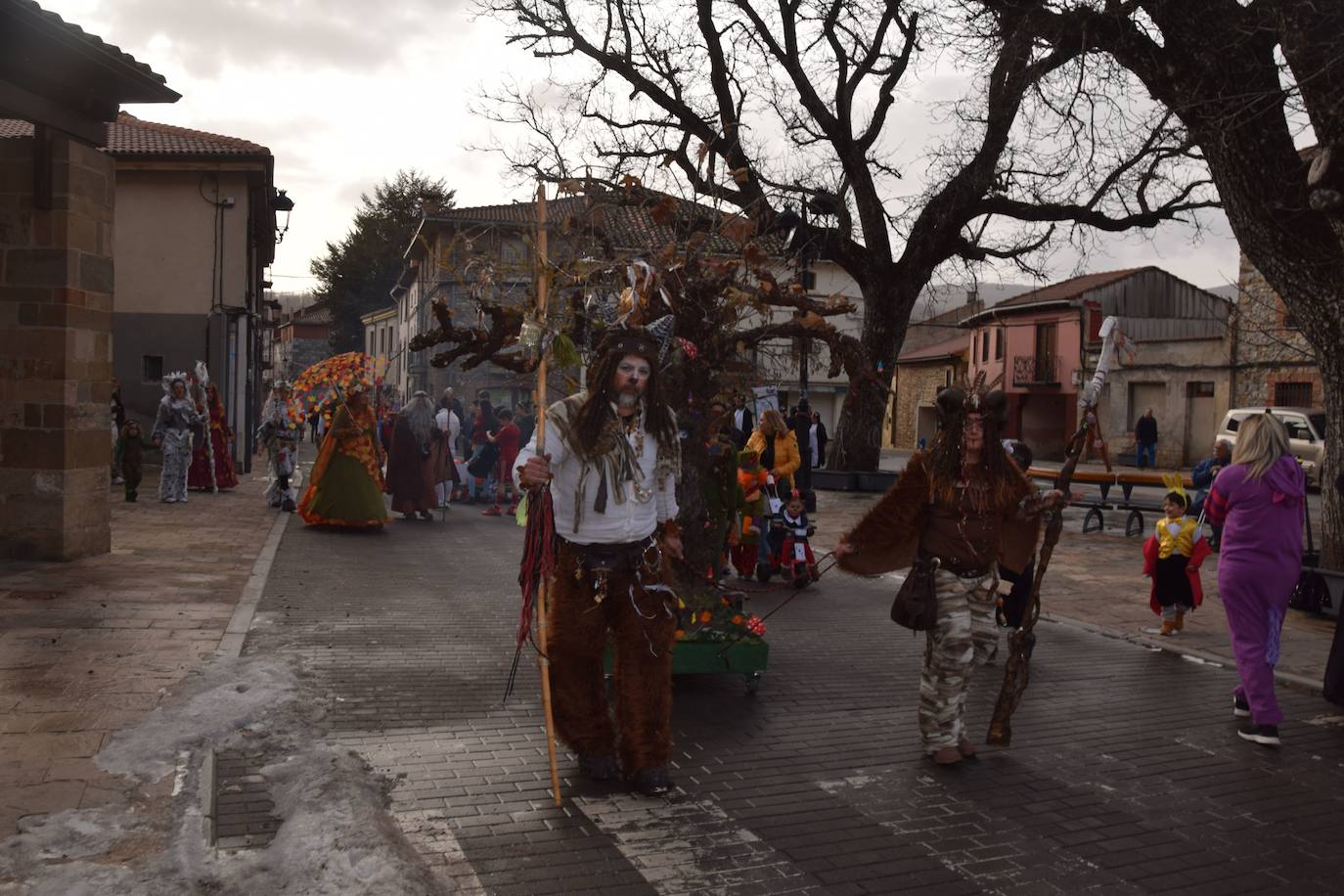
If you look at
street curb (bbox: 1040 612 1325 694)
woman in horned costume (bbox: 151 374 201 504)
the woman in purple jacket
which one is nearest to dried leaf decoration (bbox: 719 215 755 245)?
the woman in purple jacket

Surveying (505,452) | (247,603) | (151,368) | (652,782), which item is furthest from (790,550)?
(151,368)

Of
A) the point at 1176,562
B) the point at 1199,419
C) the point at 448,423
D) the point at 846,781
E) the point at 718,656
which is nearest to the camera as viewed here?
the point at 846,781

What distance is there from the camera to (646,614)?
216 inches

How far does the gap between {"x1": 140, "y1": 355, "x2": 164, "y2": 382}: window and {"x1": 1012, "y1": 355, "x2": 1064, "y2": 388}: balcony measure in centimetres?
3397

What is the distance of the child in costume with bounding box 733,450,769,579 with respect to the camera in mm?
10815

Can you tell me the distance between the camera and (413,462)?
17328 millimetres

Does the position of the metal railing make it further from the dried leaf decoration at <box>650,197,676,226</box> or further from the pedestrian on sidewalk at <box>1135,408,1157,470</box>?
the dried leaf decoration at <box>650,197,676,226</box>

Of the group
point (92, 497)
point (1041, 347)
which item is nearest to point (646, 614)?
point (92, 497)

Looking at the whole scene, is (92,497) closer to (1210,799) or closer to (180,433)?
(180,433)

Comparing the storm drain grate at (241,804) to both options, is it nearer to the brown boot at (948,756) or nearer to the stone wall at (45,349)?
the brown boot at (948,756)

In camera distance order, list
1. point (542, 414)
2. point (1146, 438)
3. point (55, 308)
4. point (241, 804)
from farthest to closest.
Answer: point (1146, 438) → point (55, 308) → point (542, 414) → point (241, 804)

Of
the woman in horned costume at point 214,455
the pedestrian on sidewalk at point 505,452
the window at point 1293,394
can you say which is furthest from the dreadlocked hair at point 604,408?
the window at point 1293,394

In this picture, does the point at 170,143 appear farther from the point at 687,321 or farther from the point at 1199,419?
the point at 1199,419

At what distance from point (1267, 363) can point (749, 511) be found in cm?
2940
